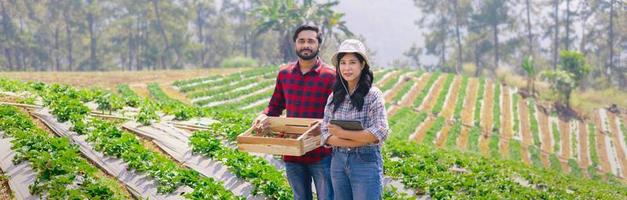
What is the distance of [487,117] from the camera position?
97.7ft

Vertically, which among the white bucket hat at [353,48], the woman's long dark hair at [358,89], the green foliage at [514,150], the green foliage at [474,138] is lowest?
the green foliage at [514,150]

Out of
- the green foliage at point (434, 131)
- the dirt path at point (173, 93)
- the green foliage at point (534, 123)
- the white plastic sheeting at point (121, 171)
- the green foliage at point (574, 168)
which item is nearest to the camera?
the white plastic sheeting at point (121, 171)

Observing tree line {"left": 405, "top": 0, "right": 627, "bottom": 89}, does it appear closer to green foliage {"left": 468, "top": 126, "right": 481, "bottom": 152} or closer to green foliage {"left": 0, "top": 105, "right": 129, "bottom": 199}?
green foliage {"left": 468, "top": 126, "right": 481, "bottom": 152}

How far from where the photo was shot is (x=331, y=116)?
4.57 m

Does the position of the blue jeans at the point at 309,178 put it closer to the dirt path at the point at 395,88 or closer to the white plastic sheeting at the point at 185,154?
the white plastic sheeting at the point at 185,154

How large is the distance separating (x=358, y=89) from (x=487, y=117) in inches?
1064

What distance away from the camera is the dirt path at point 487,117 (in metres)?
24.6

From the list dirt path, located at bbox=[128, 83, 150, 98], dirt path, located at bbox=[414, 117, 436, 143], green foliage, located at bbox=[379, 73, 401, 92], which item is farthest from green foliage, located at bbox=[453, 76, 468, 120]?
dirt path, located at bbox=[128, 83, 150, 98]

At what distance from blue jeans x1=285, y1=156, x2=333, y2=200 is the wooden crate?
25cm

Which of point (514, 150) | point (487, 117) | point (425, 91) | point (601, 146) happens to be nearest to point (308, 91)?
point (514, 150)

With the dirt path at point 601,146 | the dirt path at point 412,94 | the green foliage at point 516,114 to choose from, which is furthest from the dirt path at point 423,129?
the dirt path at point 601,146

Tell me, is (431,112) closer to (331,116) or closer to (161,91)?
(161,91)

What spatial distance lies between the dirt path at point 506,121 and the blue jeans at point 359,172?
808 inches

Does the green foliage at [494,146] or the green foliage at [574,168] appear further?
the green foliage at [494,146]
